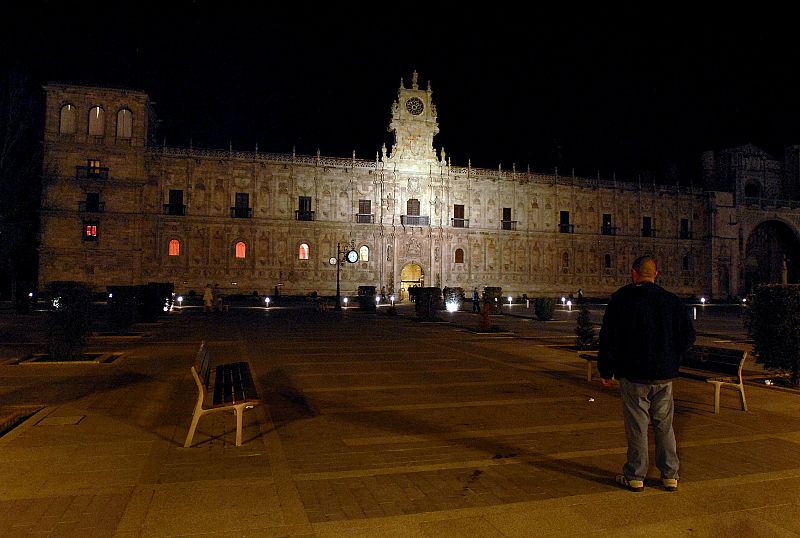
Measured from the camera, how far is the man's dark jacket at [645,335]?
4.71 metres

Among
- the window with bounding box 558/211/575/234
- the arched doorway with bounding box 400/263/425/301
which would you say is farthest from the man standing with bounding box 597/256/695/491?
the window with bounding box 558/211/575/234

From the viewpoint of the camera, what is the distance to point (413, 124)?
50406 mm

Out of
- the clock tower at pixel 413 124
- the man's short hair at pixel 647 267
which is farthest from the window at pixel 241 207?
the man's short hair at pixel 647 267

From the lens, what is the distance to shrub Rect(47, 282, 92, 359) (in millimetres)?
10953

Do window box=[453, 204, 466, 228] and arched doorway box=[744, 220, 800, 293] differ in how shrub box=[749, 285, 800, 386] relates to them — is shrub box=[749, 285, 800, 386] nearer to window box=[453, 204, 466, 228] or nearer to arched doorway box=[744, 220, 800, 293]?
window box=[453, 204, 466, 228]

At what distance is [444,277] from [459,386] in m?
42.0

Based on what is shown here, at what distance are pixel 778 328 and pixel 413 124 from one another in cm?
4369

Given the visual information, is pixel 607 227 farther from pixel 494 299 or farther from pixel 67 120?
pixel 67 120

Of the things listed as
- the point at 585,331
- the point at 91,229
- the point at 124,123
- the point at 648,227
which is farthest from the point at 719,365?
the point at 648,227

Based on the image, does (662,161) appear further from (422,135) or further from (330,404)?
(330,404)

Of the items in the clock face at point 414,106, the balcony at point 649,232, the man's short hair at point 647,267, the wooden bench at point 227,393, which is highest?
the clock face at point 414,106

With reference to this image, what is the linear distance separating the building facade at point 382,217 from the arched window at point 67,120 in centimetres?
9

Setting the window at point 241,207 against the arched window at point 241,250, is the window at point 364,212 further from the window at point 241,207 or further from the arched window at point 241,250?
the arched window at point 241,250

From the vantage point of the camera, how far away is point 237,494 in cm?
442
